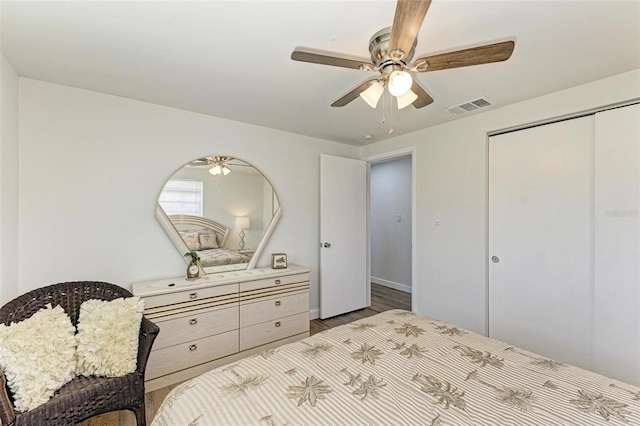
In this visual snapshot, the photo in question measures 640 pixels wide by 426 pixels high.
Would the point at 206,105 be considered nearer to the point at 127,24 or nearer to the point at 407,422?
the point at 127,24

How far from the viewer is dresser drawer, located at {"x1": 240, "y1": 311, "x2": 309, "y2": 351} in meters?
2.63

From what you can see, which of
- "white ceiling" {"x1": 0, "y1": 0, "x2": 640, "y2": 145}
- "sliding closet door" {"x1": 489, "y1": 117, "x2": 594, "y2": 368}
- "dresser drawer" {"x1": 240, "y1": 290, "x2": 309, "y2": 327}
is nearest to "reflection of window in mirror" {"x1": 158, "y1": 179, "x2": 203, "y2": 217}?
"white ceiling" {"x1": 0, "y1": 0, "x2": 640, "y2": 145}

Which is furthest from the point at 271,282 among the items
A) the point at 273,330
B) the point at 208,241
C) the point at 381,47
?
the point at 381,47

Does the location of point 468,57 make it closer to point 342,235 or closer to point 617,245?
point 617,245

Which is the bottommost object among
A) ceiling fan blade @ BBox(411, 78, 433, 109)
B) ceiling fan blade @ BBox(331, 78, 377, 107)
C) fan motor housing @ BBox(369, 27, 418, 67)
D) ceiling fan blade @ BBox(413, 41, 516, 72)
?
ceiling fan blade @ BBox(411, 78, 433, 109)

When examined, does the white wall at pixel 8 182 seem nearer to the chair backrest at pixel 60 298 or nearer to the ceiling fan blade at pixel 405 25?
the chair backrest at pixel 60 298

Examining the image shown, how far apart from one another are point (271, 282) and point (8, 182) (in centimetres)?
204

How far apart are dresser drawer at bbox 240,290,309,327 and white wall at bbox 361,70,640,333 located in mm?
1394

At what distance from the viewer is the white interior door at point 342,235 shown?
3.61 metres

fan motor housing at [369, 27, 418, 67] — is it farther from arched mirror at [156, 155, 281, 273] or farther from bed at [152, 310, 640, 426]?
arched mirror at [156, 155, 281, 273]

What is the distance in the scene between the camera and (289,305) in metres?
2.94

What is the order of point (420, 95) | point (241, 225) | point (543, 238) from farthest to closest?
point (241, 225)
point (543, 238)
point (420, 95)

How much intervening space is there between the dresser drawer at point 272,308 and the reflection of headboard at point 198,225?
73 centimetres

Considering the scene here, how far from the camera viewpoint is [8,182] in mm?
1848
